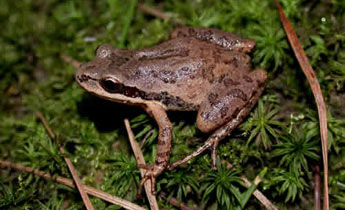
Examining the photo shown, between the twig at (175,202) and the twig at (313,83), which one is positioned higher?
the twig at (313,83)

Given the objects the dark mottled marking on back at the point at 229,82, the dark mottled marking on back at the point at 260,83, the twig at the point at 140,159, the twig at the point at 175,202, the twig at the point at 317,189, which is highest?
the dark mottled marking on back at the point at 260,83

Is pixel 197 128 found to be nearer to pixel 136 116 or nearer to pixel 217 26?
pixel 136 116

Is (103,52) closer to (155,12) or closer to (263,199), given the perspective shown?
(155,12)

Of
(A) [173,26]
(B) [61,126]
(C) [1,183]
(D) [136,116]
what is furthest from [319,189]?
(C) [1,183]

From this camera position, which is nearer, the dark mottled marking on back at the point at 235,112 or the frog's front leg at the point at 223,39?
the dark mottled marking on back at the point at 235,112

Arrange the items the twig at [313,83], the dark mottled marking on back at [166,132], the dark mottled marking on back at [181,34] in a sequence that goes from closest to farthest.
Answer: the twig at [313,83], the dark mottled marking on back at [166,132], the dark mottled marking on back at [181,34]

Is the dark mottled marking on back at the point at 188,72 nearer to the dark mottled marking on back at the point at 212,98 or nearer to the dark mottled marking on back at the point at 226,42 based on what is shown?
the dark mottled marking on back at the point at 212,98

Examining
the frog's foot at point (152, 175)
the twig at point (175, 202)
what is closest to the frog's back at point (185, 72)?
the frog's foot at point (152, 175)

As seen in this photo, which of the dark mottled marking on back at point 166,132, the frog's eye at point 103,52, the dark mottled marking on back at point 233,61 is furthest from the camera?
the frog's eye at point 103,52
